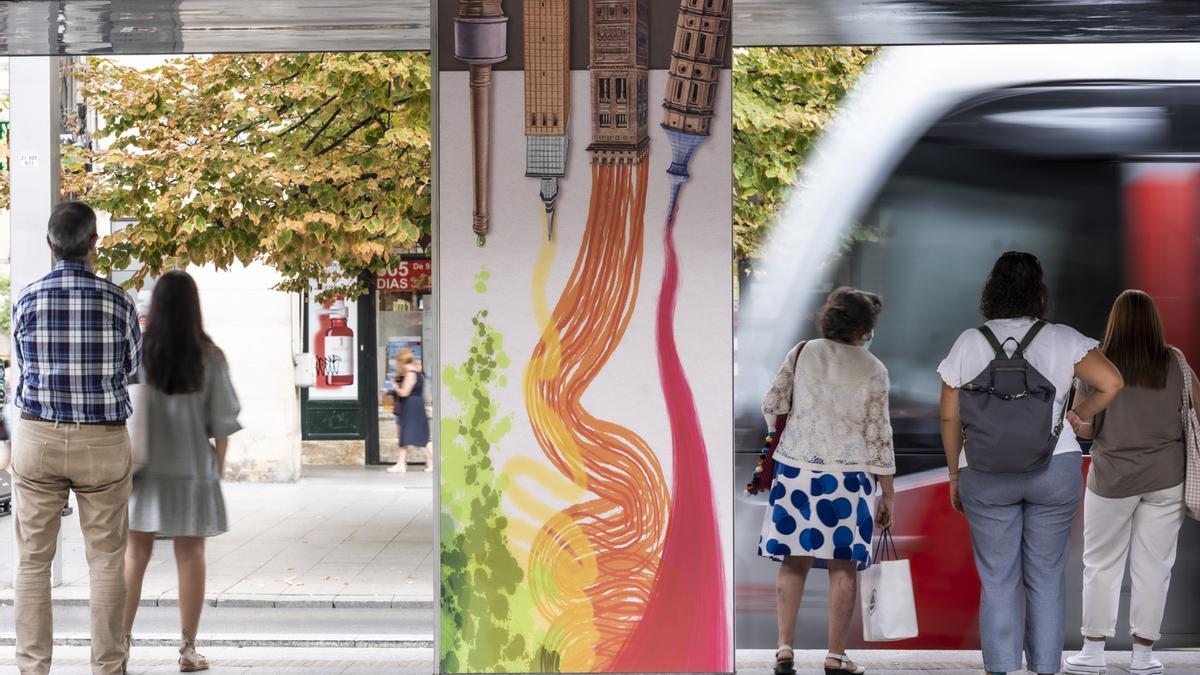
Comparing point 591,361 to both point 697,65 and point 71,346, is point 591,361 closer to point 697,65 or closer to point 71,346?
point 697,65

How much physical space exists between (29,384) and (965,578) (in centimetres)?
463

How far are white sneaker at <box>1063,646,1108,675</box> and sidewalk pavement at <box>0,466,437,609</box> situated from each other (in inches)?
126

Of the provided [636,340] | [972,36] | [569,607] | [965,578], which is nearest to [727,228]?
[636,340]

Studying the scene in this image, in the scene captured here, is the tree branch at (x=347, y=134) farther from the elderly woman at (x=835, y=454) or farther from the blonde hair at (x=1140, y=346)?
the blonde hair at (x=1140, y=346)

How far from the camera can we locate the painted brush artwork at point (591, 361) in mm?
5020

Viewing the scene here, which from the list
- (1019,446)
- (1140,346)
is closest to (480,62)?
(1019,446)

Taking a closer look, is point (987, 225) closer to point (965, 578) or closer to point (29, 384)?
point (965, 578)

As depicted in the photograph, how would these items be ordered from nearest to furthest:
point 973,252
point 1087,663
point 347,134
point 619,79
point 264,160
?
point 619,79
point 1087,663
point 973,252
point 264,160
point 347,134

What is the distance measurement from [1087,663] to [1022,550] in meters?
1.25

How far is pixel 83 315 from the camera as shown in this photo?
5.12m

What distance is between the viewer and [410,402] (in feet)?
52.2

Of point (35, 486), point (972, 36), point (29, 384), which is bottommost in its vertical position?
point (35, 486)

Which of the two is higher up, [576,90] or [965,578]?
[576,90]

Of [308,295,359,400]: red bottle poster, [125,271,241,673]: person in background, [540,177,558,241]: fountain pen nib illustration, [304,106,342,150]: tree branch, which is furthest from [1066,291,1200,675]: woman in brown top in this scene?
[308,295,359,400]: red bottle poster
